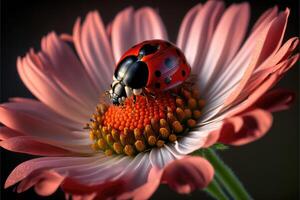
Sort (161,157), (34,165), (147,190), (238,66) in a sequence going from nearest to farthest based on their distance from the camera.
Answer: (147,190) → (34,165) → (161,157) → (238,66)

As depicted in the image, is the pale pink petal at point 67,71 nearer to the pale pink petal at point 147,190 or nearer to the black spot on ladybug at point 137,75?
the black spot on ladybug at point 137,75

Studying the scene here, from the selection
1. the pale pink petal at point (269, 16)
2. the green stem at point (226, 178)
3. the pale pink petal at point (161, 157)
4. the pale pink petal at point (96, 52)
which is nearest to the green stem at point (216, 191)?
the green stem at point (226, 178)

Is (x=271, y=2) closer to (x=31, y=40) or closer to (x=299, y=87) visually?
(x=299, y=87)

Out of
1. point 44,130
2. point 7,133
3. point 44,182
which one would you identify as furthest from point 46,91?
point 44,182

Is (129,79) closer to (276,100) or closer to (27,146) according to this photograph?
(27,146)

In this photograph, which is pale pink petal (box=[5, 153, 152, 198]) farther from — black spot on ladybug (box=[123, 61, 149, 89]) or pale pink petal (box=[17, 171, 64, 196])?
black spot on ladybug (box=[123, 61, 149, 89])

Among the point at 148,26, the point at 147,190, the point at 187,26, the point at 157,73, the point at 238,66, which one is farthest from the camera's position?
the point at 148,26

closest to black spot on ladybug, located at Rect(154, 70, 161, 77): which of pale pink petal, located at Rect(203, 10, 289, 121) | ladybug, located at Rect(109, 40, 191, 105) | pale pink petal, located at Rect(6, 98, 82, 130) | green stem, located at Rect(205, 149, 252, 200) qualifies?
ladybug, located at Rect(109, 40, 191, 105)
